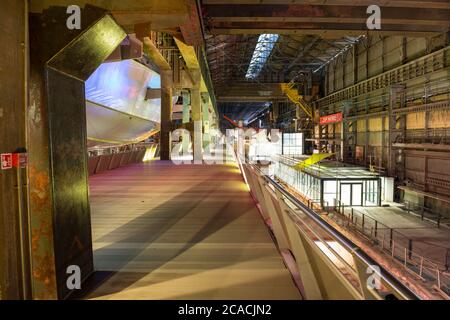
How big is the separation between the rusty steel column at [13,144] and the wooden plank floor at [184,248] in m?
0.83

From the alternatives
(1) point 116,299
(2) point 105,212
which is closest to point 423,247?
(2) point 105,212

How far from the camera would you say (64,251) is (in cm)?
307

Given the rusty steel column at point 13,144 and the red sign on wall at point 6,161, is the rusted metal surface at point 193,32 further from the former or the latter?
the red sign on wall at point 6,161

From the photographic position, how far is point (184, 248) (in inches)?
180

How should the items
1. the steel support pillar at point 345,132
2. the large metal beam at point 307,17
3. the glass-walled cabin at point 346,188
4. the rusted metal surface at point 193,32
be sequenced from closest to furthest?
1. the rusted metal surface at point 193,32
2. the large metal beam at point 307,17
3. the glass-walled cabin at point 346,188
4. the steel support pillar at point 345,132

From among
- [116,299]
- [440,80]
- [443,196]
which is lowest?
[443,196]

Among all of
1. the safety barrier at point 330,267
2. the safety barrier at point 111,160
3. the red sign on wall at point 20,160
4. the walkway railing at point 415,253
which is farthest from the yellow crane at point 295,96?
the red sign on wall at point 20,160

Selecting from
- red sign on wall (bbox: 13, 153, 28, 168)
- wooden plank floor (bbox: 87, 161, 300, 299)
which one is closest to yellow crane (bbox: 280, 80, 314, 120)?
wooden plank floor (bbox: 87, 161, 300, 299)

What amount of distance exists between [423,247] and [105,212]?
1468 centimetres

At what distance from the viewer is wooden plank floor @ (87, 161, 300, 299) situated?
3.32 m

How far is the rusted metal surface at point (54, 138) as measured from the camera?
9.42 feet

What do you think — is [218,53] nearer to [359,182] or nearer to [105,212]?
[359,182]

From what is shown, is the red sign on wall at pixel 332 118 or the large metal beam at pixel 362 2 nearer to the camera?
the large metal beam at pixel 362 2

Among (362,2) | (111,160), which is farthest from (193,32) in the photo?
(111,160)
